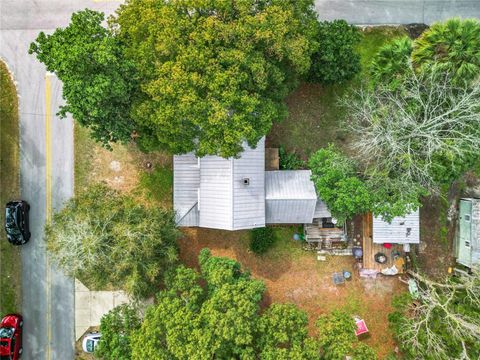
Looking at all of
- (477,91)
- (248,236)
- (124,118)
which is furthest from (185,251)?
(477,91)

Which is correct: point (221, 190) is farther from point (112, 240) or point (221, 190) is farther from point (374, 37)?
point (374, 37)

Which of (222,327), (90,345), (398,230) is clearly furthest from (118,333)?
(398,230)

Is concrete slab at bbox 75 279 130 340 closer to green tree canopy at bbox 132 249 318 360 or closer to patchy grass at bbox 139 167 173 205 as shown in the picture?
green tree canopy at bbox 132 249 318 360

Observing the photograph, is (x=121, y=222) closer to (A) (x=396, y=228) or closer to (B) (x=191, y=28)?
(B) (x=191, y=28)

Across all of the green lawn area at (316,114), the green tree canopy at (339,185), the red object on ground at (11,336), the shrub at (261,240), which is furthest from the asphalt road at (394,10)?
the red object on ground at (11,336)

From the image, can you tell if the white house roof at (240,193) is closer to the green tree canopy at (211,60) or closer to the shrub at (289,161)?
the shrub at (289,161)

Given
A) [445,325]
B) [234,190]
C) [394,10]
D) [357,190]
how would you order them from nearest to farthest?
[357,190] → [445,325] → [234,190] → [394,10]
